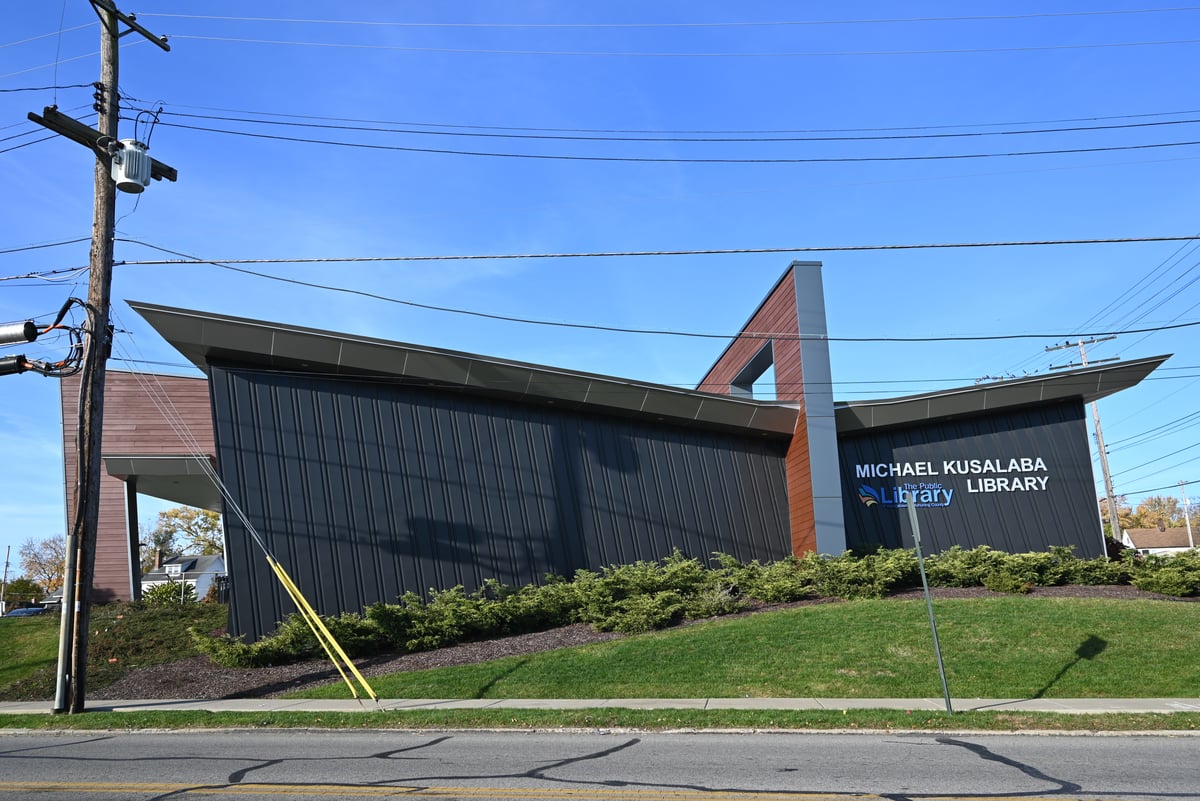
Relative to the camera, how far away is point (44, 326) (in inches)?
503

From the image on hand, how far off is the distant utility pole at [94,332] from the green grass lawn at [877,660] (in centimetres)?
348

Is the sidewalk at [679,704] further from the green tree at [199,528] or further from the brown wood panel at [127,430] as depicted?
the green tree at [199,528]

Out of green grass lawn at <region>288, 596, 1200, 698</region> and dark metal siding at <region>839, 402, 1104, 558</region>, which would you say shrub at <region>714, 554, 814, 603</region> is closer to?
green grass lawn at <region>288, 596, 1200, 698</region>

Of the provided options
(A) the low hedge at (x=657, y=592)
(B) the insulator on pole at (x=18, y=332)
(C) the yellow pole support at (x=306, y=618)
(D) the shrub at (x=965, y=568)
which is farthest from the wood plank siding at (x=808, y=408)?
(B) the insulator on pole at (x=18, y=332)

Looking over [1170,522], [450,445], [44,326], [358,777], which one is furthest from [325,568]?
[1170,522]

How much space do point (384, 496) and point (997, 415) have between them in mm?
15711

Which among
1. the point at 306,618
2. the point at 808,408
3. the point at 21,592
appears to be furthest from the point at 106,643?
the point at 21,592

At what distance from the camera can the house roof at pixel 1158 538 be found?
80625 millimetres

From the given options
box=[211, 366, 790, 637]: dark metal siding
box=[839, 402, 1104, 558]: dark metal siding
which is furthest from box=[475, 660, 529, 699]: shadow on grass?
box=[839, 402, 1104, 558]: dark metal siding

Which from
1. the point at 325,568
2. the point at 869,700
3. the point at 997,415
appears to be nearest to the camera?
the point at 869,700

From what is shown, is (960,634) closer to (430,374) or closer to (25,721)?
(430,374)

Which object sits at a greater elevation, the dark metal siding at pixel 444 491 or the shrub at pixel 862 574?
the dark metal siding at pixel 444 491

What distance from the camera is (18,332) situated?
11.8 metres

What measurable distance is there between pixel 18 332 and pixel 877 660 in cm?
1324
